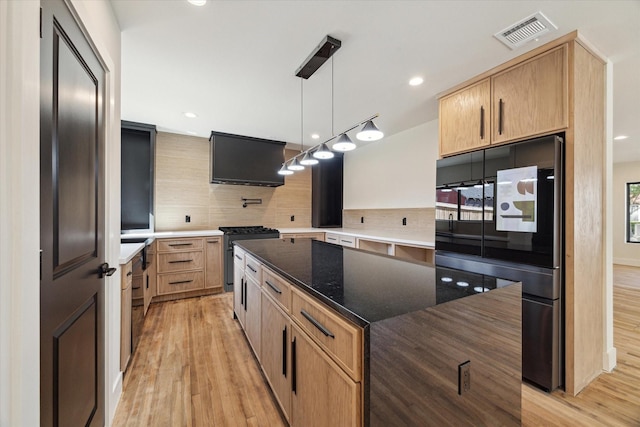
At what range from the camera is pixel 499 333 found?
1.13 metres

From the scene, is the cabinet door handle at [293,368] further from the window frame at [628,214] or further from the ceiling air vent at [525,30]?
the window frame at [628,214]

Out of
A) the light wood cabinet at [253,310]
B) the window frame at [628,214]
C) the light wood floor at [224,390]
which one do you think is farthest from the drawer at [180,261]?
the window frame at [628,214]

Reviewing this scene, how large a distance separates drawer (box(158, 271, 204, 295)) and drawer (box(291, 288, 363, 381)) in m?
3.07

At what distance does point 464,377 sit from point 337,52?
2228 mm

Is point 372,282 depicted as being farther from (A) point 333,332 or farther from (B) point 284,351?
(B) point 284,351

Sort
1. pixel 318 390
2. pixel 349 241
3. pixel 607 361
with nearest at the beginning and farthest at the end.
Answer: pixel 318 390 < pixel 607 361 < pixel 349 241

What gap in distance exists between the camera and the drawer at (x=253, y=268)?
195 centimetres

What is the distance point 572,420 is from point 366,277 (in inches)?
63.8

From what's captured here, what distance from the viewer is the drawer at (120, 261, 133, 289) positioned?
6.03 ft

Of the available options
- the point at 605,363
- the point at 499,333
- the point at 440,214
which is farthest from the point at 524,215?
the point at 605,363

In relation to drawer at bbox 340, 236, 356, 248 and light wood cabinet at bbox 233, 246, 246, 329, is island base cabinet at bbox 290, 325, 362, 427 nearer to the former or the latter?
light wood cabinet at bbox 233, 246, 246, 329

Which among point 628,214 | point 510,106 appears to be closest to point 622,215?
point 628,214

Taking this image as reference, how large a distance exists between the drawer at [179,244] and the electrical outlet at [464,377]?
3.67m

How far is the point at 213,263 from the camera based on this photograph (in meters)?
3.94
